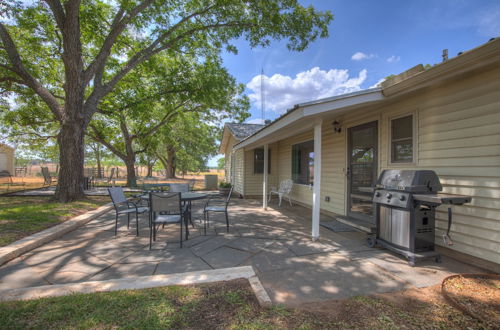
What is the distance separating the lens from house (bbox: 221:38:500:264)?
2.55 m

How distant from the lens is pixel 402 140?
12.3 feet

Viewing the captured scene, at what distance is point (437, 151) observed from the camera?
3.14 metres

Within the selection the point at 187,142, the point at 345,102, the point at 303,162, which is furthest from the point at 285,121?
the point at 187,142

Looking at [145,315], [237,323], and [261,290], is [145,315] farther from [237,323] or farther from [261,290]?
[261,290]

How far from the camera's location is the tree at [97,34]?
237 inches

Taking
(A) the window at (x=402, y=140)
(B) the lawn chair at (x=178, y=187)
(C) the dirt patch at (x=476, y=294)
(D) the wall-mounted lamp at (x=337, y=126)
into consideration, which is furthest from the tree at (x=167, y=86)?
(C) the dirt patch at (x=476, y=294)

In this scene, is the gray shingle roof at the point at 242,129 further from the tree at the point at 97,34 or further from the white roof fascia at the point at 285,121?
the white roof fascia at the point at 285,121

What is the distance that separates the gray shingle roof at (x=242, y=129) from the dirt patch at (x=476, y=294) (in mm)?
7739

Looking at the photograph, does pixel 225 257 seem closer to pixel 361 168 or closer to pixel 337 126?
pixel 361 168

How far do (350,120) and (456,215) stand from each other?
2628mm

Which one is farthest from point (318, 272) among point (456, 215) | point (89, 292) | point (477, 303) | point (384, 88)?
point (384, 88)

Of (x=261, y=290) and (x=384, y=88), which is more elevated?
(x=384, y=88)

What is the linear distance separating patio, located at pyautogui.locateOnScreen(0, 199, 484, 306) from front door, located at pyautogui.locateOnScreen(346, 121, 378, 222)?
2.33ft

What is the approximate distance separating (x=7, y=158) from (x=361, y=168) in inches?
1018
